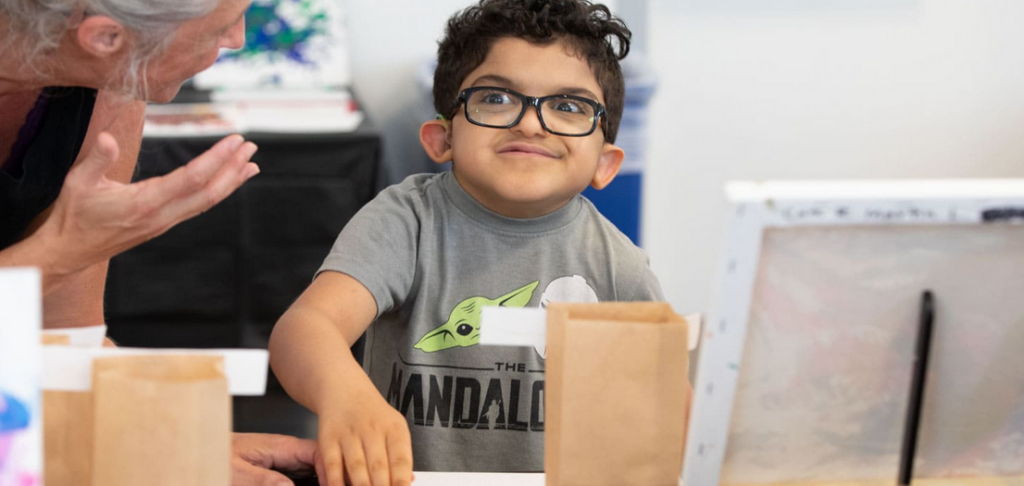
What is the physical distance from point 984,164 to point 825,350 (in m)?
3.01

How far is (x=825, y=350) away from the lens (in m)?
0.71

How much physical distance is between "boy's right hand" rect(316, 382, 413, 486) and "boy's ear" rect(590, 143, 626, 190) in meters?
0.50

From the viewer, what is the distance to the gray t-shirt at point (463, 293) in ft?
3.73

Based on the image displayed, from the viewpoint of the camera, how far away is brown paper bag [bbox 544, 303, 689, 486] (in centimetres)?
72

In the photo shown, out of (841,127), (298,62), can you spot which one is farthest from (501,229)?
(841,127)

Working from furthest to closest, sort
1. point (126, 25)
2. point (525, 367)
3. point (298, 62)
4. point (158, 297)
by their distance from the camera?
1. point (298, 62)
2. point (158, 297)
3. point (525, 367)
4. point (126, 25)

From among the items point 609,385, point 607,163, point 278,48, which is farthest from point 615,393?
point 278,48

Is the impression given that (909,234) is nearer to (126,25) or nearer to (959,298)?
(959,298)

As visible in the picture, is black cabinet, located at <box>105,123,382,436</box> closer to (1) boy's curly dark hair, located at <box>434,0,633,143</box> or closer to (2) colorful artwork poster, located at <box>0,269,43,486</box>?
(1) boy's curly dark hair, located at <box>434,0,633,143</box>

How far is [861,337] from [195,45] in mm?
735

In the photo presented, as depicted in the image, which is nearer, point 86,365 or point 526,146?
point 86,365

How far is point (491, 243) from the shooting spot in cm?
119

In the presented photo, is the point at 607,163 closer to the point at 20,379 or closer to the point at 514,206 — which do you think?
the point at 514,206

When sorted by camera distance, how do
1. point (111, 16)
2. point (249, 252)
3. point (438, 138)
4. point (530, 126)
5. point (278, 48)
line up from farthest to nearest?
point (278, 48) < point (249, 252) < point (438, 138) < point (530, 126) < point (111, 16)
